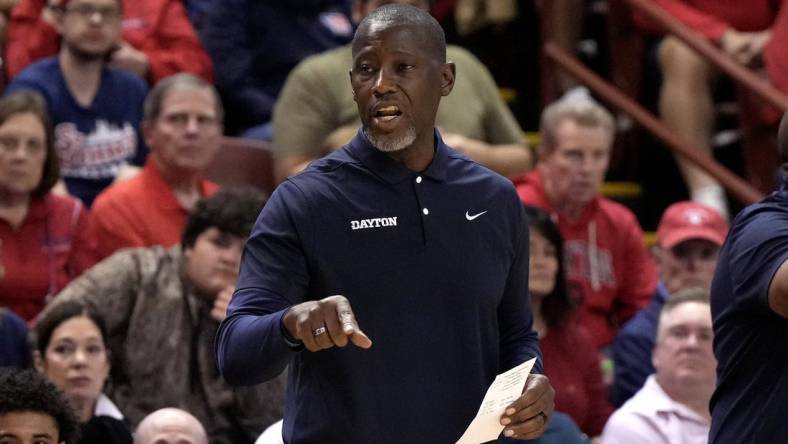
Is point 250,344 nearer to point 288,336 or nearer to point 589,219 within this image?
point 288,336

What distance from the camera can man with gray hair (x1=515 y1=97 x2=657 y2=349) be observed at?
264 inches

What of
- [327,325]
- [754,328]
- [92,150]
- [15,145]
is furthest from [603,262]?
[327,325]

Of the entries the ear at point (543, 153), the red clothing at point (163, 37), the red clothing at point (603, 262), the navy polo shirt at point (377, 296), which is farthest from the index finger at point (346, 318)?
the red clothing at point (163, 37)

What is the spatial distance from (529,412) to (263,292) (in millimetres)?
547

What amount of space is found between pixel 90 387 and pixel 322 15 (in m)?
3.08

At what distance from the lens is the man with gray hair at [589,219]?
6.70 m

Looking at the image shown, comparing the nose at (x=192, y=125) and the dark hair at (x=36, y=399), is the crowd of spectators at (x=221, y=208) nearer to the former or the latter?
the nose at (x=192, y=125)

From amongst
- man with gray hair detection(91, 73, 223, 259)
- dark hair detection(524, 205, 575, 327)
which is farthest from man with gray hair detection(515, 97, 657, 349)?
man with gray hair detection(91, 73, 223, 259)

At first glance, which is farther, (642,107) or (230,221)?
(642,107)

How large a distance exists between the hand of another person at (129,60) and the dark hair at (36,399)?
116 inches

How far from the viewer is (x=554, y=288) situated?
6.10 meters

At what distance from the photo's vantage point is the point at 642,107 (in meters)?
7.98

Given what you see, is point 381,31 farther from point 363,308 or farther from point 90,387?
point 90,387

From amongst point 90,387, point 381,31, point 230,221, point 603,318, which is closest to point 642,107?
point 603,318
